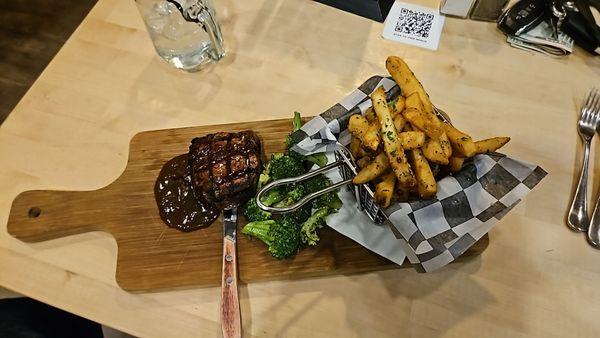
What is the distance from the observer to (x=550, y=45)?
1731mm

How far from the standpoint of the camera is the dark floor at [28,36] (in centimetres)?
280

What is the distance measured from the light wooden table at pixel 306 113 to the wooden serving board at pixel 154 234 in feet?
0.14

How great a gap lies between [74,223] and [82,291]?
214 mm

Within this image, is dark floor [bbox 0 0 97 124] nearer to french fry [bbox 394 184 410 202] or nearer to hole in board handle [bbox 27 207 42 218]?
hole in board handle [bbox 27 207 42 218]

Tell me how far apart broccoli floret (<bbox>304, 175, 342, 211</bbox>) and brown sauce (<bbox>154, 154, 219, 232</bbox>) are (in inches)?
12.0

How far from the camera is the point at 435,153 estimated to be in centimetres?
111

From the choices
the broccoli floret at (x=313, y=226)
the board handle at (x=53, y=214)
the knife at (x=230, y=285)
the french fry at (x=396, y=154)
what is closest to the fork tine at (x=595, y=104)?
the french fry at (x=396, y=154)

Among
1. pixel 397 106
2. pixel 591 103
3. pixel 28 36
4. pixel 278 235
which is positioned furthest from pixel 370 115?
pixel 28 36

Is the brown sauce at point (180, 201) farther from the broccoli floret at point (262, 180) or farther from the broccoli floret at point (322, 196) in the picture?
the broccoli floret at point (322, 196)

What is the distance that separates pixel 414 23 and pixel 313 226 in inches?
39.5

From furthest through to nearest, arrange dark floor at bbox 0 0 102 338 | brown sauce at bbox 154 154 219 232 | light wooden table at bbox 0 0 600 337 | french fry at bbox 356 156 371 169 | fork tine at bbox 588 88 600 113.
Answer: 1. dark floor at bbox 0 0 102 338
2. fork tine at bbox 588 88 600 113
3. brown sauce at bbox 154 154 219 232
4. light wooden table at bbox 0 0 600 337
5. french fry at bbox 356 156 371 169

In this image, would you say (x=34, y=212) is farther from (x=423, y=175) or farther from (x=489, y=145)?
(x=489, y=145)

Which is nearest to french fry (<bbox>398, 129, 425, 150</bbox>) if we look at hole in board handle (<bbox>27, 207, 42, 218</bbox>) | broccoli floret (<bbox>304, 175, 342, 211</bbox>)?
broccoli floret (<bbox>304, 175, 342, 211</bbox>)

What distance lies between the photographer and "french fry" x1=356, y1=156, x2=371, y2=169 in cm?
119
